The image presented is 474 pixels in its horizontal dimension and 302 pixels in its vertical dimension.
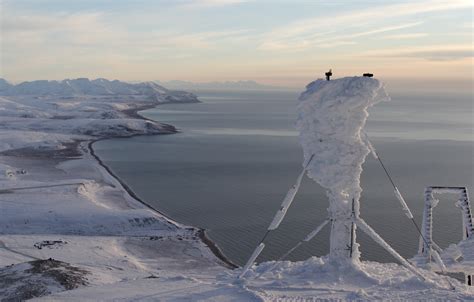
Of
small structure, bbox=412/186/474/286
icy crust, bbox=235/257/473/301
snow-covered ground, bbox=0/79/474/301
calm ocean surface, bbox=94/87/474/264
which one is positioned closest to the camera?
icy crust, bbox=235/257/473/301

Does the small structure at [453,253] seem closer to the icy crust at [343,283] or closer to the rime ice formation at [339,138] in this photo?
the icy crust at [343,283]

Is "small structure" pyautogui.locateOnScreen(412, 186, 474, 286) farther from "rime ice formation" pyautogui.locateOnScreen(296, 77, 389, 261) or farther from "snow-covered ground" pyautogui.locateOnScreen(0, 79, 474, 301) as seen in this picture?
"rime ice formation" pyautogui.locateOnScreen(296, 77, 389, 261)

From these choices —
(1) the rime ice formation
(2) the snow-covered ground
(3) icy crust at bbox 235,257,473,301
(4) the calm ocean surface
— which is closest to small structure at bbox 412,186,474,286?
(3) icy crust at bbox 235,257,473,301

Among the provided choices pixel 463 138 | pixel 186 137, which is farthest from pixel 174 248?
pixel 463 138

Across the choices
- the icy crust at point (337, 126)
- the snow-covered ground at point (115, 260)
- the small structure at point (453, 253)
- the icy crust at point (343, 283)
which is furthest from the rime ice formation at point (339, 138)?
the small structure at point (453, 253)

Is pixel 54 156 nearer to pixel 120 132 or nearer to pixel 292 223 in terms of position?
pixel 120 132

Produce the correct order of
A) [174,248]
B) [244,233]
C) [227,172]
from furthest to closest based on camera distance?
[227,172]
[244,233]
[174,248]
